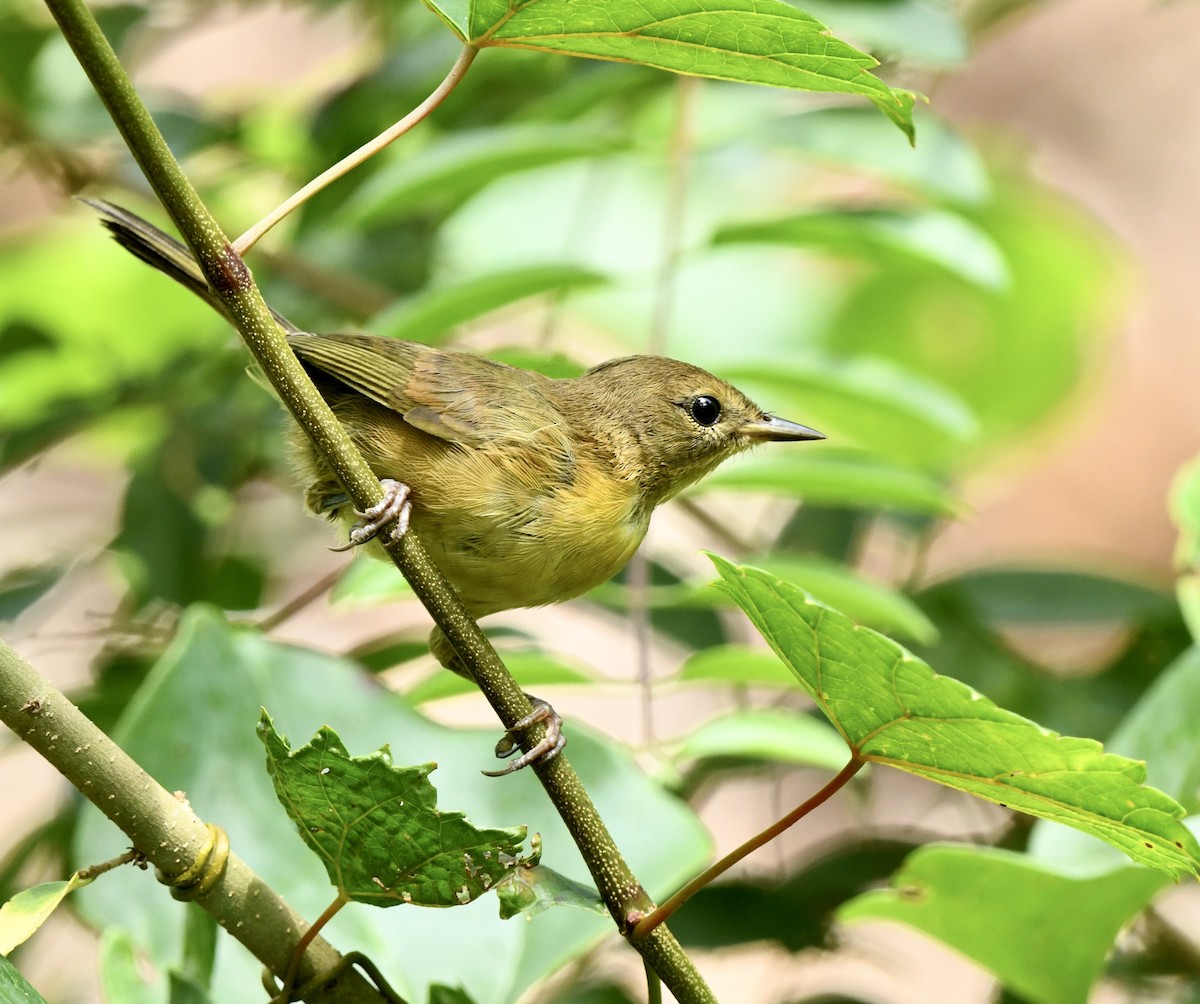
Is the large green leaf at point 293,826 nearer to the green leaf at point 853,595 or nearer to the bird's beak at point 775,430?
the green leaf at point 853,595

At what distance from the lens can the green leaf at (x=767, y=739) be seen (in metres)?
2.32

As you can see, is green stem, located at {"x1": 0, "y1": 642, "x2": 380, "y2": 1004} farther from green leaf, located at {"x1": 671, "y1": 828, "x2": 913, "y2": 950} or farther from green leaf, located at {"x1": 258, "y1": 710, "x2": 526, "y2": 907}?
green leaf, located at {"x1": 671, "y1": 828, "x2": 913, "y2": 950}

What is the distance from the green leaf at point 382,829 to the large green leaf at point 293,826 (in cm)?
46

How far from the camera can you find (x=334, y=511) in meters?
2.59

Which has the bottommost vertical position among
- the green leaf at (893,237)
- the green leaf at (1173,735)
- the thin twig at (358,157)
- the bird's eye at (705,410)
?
the green leaf at (1173,735)

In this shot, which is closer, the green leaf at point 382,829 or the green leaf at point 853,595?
the green leaf at point 382,829

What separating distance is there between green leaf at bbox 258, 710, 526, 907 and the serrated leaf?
0.04 meters

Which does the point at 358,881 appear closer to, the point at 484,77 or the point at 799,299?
the point at 484,77

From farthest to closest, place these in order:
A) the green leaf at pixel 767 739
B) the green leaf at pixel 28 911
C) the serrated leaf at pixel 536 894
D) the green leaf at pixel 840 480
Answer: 1. the green leaf at pixel 840 480
2. the green leaf at pixel 767 739
3. the serrated leaf at pixel 536 894
4. the green leaf at pixel 28 911

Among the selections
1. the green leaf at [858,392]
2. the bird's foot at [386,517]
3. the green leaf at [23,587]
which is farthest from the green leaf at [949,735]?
the green leaf at [23,587]

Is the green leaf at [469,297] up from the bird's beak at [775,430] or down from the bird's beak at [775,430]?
up

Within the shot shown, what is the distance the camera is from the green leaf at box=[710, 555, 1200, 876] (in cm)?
131

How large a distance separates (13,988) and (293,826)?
73 centimetres

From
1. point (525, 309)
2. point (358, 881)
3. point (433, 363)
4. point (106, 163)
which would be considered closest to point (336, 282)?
point (525, 309)
